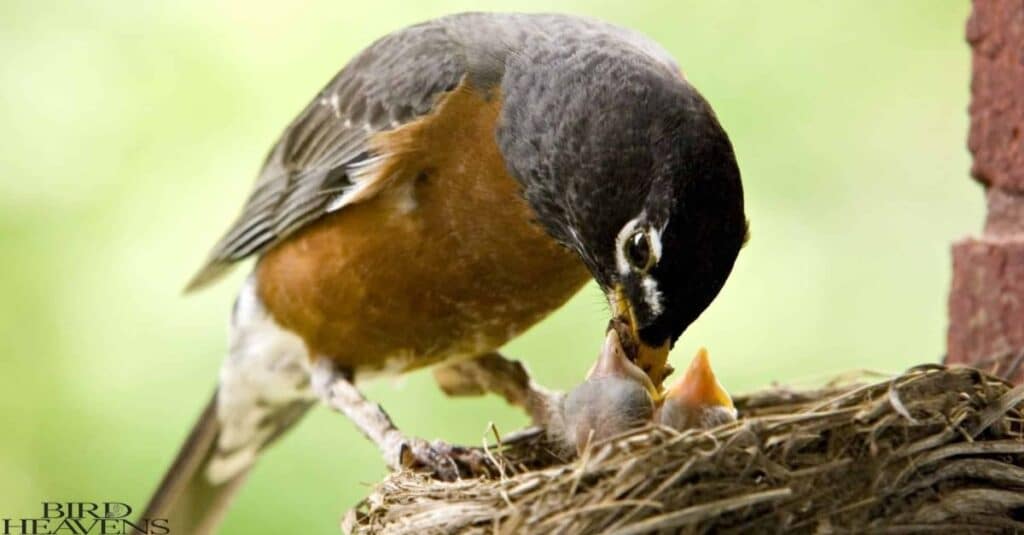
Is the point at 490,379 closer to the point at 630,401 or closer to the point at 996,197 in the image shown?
the point at 630,401

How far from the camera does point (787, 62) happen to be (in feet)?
17.1

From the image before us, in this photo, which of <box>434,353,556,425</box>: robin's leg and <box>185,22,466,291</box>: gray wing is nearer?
<box>185,22,466,291</box>: gray wing

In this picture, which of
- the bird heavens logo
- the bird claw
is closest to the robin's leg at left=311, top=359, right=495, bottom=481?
the bird claw

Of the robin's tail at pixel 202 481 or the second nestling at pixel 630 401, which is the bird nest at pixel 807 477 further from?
the robin's tail at pixel 202 481

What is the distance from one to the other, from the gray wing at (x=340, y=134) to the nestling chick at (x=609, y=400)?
0.91 m

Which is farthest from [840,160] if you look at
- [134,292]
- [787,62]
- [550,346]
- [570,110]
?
[134,292]

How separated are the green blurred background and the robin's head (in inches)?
52.5

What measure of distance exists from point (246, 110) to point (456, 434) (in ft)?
4.31

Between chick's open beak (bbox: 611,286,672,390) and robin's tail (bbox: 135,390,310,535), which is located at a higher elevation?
chick's open beak (bbox: 611,286,672,390)

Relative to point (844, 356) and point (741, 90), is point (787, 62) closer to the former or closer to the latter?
point (741, 90)

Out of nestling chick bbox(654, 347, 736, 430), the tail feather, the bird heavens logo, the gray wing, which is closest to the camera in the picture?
nestling chick bbox(654, 347, 736, 430)

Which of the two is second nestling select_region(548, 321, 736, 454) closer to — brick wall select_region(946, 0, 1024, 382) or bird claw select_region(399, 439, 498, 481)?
bird claw select_region(399, 439, 498, 481)

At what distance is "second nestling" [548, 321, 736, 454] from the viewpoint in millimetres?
3260

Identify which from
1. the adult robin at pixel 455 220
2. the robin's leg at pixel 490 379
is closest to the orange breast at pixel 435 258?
the adult robin at pixel 455 220
